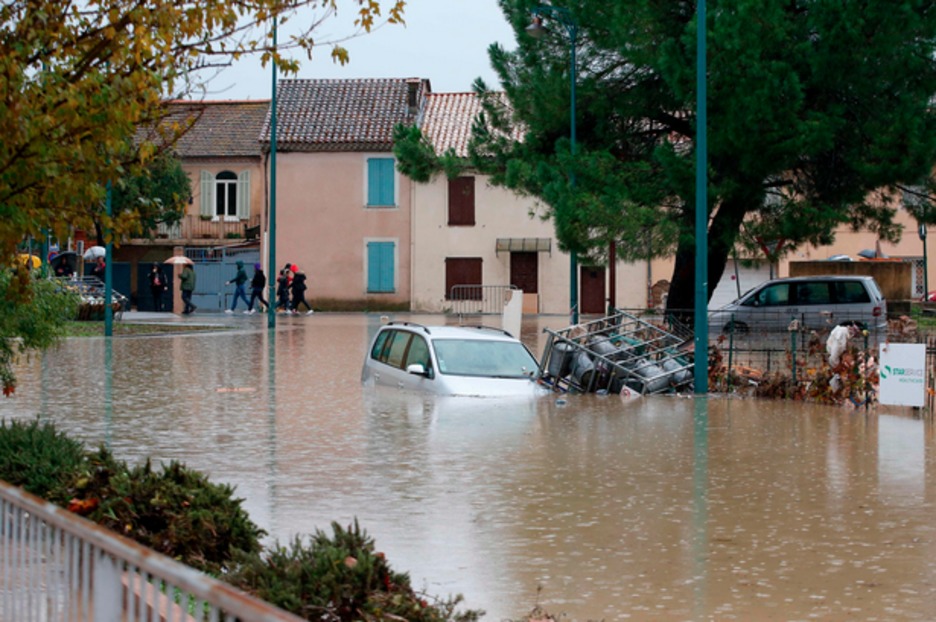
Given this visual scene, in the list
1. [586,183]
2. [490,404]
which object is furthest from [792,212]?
[490,404]

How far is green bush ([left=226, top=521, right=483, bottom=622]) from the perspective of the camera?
5.03 meters

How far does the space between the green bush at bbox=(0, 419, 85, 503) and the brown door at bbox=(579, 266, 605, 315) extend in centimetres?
4547

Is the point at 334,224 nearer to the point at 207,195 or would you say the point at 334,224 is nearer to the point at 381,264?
the point at 381,264

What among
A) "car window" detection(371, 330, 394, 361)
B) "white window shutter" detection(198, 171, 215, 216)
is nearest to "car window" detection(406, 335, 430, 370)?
"car window" detection(371, 330, 394, 361)

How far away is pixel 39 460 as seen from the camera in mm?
8109

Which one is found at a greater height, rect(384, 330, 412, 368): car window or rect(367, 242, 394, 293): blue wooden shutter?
rect(367, 242, 394, 293): blue wooden shutter

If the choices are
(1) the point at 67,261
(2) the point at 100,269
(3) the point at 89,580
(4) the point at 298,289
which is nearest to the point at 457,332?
(3) the point at 89,580

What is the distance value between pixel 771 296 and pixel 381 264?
81.0ft

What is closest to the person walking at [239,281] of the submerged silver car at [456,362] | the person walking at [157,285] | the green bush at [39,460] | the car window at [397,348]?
the person walking at [157,285]

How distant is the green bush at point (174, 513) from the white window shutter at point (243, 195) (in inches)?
2130

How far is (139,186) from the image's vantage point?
59.8 meters

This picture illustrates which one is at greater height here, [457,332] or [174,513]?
[457,332]

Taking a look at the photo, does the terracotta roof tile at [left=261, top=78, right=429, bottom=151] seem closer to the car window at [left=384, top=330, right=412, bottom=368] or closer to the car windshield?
the car window at [left=384, top=330, right=412, bottom=368]

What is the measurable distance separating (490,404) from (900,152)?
10782 millimetres
